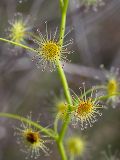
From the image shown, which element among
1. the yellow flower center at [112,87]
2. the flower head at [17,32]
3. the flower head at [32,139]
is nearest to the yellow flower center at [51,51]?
the flower head at [32,139]

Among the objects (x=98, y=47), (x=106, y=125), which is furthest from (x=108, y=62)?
(x=106, y=125)

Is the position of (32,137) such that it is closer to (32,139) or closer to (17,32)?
(32,139)

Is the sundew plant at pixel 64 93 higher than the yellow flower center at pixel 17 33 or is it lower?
lower

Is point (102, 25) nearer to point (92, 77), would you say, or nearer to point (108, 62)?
point (108, 62)

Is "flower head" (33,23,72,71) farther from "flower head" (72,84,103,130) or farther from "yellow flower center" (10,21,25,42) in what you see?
"yellow flower center" (10,21,25,42)

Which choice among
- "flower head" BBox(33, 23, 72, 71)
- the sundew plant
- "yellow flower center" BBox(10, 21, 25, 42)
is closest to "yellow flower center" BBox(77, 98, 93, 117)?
the sundew plant

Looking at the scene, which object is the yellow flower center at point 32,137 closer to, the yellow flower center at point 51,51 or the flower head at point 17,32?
the yellow flower center at point 51,51
